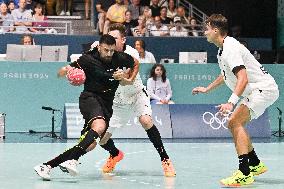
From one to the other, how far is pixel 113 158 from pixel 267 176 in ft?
7.57

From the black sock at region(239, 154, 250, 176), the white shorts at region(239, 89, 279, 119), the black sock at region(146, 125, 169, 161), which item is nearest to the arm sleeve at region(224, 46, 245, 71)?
the white shorts at region(239, 89, 279, 119)

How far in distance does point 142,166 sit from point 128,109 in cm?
127

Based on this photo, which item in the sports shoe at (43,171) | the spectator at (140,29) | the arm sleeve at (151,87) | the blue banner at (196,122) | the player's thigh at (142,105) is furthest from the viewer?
the spectator at (140,29)

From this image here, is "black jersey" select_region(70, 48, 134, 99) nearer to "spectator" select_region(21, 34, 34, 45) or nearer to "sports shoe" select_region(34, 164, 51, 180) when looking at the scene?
"sports shoe" select_region(34, 164, 51, 180)

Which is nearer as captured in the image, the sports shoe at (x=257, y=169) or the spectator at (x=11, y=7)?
the sports shoe at (x=257, y=169)

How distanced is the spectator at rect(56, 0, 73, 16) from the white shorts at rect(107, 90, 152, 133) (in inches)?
559

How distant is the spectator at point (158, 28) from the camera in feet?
80.4

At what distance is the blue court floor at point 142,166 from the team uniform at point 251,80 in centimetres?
107

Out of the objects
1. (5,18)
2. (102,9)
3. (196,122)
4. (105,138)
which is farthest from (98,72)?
(102,9)

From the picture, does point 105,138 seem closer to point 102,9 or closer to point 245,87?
point 245,87

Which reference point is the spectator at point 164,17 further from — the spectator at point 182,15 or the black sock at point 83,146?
the black sock at point 83,146

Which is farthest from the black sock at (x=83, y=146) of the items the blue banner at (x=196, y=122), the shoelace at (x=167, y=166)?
the blue banner at (x=196, y=122)

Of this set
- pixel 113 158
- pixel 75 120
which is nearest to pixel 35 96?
pixel 75 120

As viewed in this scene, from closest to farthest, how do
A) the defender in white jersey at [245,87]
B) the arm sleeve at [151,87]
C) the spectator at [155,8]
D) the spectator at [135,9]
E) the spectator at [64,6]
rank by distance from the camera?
the defender in white jersey at [245,87]
the arm sleeve at [151,87]
the spectator at [135,9]
the spectator at [155,8]
the spectator at [64,6]
